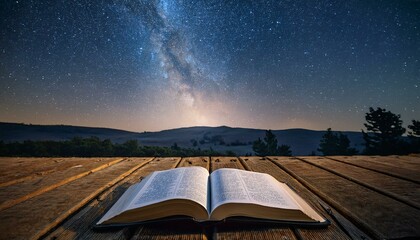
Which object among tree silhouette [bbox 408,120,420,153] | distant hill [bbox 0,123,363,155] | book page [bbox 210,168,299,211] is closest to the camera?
book page [bbox 210,168,299,211]

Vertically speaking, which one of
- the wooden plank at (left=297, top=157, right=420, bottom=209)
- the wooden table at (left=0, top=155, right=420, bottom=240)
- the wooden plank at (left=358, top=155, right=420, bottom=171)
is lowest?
the wooden table at (left=0, top=155, right=420, bottom=240)

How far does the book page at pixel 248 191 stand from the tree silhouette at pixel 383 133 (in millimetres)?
21393

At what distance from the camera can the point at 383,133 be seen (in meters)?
19.2

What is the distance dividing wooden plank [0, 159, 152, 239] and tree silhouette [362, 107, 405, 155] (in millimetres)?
22000

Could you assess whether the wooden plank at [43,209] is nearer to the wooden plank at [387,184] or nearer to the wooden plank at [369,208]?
the wooden plank at [369,208]

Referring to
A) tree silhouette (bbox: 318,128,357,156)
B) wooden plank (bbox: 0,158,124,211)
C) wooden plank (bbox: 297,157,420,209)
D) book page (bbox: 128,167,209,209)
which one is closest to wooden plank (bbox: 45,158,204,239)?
book page (bbox: 128,167,209,209)

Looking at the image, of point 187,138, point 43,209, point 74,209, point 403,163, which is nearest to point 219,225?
point 74,209

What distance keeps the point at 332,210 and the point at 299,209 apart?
12.3 inches

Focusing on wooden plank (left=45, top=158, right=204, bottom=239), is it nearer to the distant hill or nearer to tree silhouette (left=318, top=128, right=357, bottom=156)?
tree silhouette (left=318, top=128, right=357, bottom=156)

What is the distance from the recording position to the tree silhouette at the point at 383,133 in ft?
59.5

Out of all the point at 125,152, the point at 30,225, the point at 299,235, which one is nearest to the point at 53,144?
the point at 125,152

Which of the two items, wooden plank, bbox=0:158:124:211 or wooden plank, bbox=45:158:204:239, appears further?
wooden plank, bbox=0:158:124:211

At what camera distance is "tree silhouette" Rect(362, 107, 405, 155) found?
18.1m

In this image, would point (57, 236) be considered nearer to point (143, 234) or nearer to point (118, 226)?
point (118, 226)
